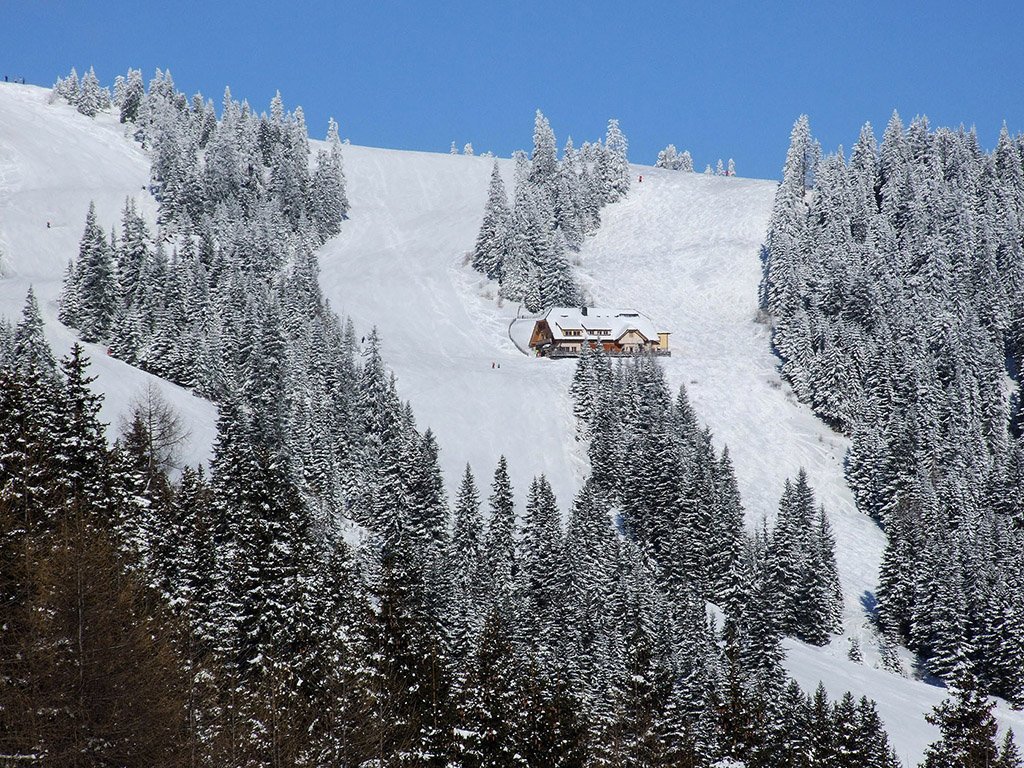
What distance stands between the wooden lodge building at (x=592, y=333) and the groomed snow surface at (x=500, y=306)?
298 centimetres

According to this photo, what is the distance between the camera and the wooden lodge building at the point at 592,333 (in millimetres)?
116625

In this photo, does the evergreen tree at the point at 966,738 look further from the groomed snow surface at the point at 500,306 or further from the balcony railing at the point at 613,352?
the balcony railing at the point at 613,352

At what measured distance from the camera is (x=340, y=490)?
252 ft

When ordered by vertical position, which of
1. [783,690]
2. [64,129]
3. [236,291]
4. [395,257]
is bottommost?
[783,690]

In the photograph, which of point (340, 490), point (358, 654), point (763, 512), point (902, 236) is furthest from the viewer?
point (902, 236)

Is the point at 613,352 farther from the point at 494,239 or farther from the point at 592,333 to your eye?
the point at 494,239

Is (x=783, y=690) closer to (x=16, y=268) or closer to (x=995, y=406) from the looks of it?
(x=995, y=406)

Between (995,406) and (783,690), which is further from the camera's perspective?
(995,406)

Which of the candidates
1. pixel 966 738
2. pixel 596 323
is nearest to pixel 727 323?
pixel 596 323

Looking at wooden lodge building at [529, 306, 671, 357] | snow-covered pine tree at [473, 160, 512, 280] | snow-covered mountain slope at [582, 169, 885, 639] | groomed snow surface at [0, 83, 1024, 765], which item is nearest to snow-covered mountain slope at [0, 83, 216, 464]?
groomed snow surface at [0, 83, 1024, 765]

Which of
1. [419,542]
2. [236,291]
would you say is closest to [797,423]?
[419,542]

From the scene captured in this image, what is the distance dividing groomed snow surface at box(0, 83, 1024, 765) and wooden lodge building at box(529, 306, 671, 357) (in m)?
2.98

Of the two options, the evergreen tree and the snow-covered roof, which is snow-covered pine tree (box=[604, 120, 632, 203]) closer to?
the snow-covered roof

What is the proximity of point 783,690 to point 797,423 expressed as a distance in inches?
2314
